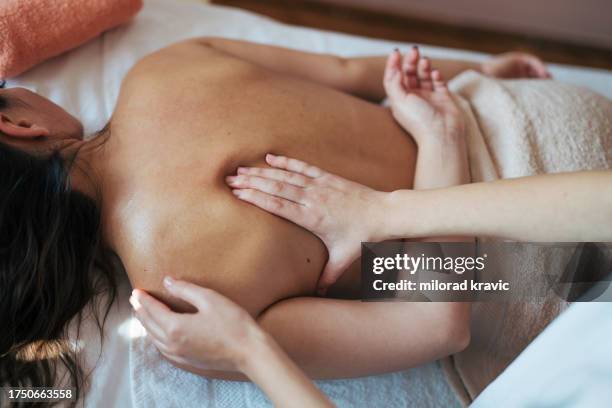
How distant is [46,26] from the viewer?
1055 mm

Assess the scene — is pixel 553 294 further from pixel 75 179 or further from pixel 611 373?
pixel 75 179

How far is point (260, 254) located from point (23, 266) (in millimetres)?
337

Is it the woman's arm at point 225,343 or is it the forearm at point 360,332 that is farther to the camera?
the forearm at point 360,332

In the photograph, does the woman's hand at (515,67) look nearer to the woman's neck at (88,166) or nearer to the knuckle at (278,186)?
the knuckle at (278,186)

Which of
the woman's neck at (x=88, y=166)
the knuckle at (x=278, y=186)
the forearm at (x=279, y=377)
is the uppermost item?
the knuckle at (x=278, y=186)

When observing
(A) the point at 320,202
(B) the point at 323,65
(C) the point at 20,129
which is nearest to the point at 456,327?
(A) the point at 320,202

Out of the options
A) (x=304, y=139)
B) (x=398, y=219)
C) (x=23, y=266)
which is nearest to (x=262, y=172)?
(x=304, y=139)

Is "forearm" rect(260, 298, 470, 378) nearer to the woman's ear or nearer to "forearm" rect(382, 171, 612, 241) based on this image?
"forearm" rect(382, 171, 612, 241)

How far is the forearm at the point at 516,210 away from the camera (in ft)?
2.35

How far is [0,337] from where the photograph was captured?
0.79 meters

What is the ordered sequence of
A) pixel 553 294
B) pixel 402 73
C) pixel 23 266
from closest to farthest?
pixel 23 266 → pixel 553 294 → pixel 402 73

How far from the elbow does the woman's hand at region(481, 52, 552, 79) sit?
65 centimetres

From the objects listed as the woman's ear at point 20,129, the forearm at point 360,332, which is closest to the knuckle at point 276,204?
the forearm at point 360,332

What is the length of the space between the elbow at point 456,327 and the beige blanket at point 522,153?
0.07m
